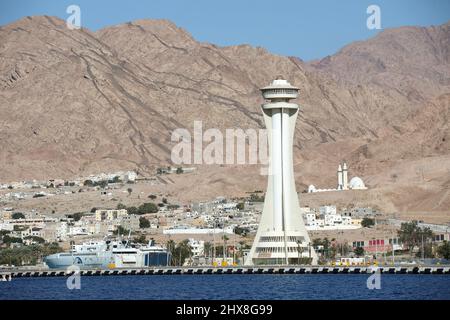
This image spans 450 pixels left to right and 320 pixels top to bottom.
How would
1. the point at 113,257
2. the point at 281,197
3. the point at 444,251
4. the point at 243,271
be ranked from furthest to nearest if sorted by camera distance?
the point at 113,257
the point at 444,251
the point at 281,197
the point at 243,271

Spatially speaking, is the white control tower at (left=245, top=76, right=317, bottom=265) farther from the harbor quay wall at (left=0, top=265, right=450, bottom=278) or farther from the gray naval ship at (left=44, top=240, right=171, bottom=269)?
the gray naval ship at (left=44, top=240, right=171, bottom=269)

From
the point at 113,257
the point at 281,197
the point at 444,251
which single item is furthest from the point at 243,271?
the point at 113,257

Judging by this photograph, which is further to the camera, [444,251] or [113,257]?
[113,257]

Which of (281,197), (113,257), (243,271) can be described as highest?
(281,197)

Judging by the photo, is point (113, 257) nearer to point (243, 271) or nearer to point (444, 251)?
point (243, 271)

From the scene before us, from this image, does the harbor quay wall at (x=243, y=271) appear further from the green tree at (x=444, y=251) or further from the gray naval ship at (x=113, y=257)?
the green tree at (x=444, y=251)

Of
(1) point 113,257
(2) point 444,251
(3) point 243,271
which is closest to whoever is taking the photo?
(3) point 243,271
